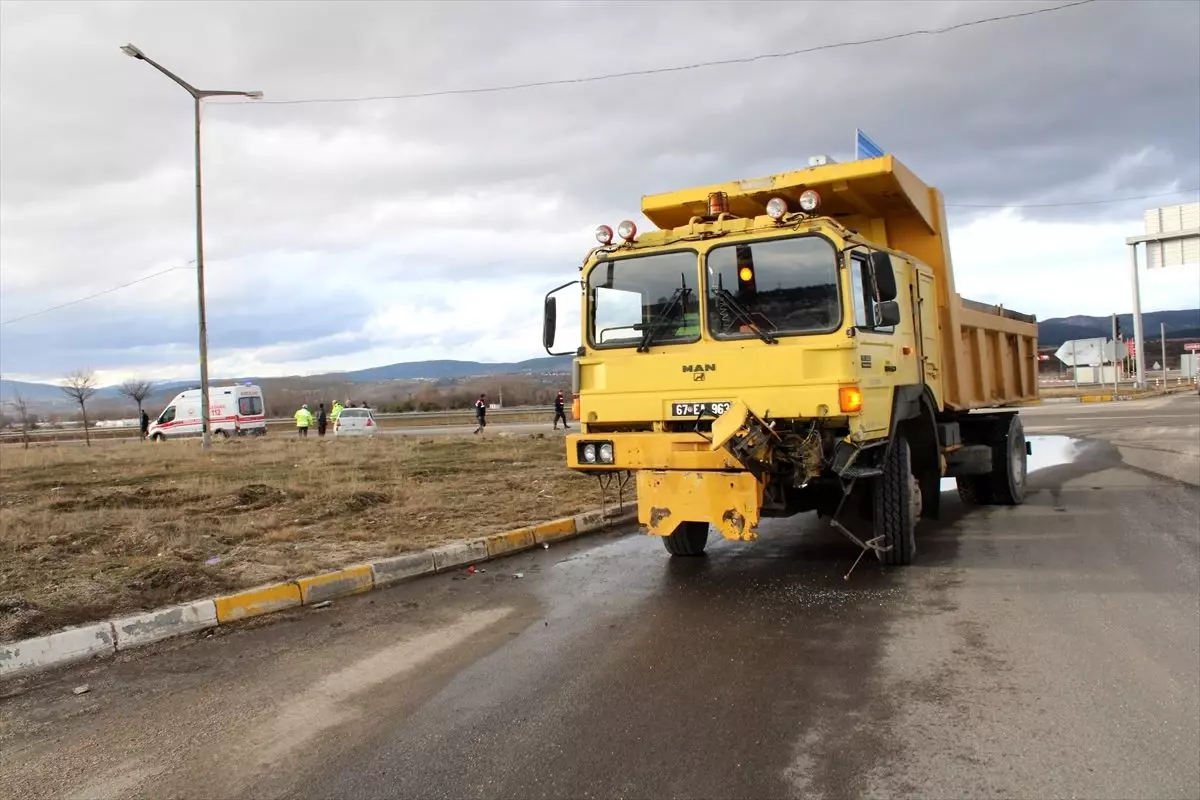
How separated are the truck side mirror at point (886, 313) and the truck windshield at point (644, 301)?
140 centimetres

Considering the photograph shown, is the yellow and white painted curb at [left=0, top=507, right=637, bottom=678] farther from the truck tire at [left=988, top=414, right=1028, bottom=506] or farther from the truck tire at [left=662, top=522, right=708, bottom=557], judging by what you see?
the truck tire at [left=988, top=414, right=1028, bottom=506]

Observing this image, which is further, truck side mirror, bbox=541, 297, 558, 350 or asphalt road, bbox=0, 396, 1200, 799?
truck side mirror, bbox=541, 297, 558, 350

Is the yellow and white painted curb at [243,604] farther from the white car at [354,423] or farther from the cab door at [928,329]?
the white car at [354,423]

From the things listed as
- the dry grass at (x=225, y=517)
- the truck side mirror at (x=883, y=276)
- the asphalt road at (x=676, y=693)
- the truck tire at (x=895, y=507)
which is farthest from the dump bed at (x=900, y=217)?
the dry grass at (x=225, y=517)

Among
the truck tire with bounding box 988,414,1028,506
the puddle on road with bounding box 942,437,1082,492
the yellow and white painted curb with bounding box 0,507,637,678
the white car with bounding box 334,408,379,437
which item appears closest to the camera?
the yellow and white painted curb with bounding box 0,507,637,678

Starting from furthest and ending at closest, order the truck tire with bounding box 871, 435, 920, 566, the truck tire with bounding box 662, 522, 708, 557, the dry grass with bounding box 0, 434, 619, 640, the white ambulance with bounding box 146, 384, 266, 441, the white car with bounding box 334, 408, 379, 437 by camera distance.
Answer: the white ambulance with bounding box 146, 384, 266, 441 < the white car with bounding box 334, 408, 379, 437 < the truck tire with bounding box 662, 522, 708, 557 < the truck tire with bounding box 871, 435, 920, 566 < the dry grass with bounding box 0, 434, 619, 640

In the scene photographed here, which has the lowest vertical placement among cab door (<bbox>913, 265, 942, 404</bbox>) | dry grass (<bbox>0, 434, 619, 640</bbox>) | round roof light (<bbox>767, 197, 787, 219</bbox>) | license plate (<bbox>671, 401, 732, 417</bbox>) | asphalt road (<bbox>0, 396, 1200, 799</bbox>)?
asphalt road (<bbox>0, 396, 1200, 799</bbox>)

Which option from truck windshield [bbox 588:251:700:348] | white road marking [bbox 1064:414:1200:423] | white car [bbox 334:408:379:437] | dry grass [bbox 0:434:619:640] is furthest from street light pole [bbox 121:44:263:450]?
white road marking [bbox 1064:414:1200:423]

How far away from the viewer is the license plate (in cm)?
624

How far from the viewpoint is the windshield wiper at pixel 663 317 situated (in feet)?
22.2

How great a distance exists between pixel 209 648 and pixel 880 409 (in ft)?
16.8

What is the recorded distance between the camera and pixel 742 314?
6.50 m

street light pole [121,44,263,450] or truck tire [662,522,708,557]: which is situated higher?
street light pole [121,44,263,450]

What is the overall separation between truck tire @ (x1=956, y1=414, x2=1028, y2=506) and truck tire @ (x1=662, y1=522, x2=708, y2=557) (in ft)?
13.8
